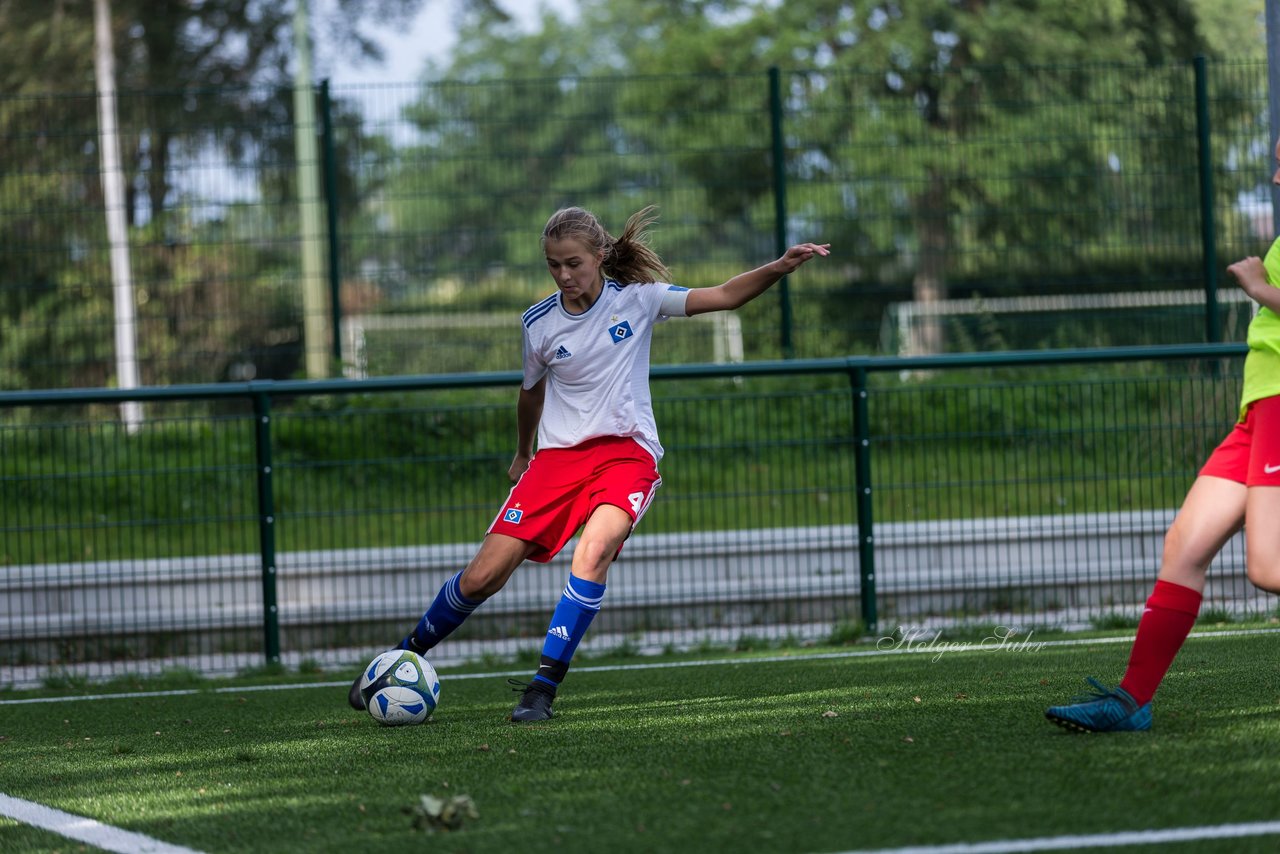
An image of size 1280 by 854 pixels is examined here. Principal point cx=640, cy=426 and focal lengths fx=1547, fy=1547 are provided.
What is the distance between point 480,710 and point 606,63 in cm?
7431

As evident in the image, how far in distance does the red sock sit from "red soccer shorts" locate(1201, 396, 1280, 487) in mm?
375

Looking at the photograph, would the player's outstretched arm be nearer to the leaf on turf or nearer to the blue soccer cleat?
the blue soccer cleat

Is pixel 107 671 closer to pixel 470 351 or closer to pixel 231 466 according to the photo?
pixel 231 466

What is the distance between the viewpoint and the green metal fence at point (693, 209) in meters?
12.4

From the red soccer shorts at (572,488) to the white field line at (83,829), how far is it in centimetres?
197

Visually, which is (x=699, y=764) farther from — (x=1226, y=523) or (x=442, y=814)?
(x=1226, y=523)

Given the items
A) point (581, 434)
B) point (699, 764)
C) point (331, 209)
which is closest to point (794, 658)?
point (581, 434)

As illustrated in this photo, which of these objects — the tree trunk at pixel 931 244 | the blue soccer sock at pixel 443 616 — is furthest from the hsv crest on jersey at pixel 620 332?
the tree trunk at pixel 931 244

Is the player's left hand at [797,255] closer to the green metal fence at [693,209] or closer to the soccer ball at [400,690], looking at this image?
the soccer ball at [400,690]

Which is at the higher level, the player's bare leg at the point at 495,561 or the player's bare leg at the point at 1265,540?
the player's bare leg at the point at 1265,540

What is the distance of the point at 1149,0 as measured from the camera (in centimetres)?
2756

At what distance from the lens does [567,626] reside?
5.61 m

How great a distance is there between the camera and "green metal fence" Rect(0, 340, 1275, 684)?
27.5ft

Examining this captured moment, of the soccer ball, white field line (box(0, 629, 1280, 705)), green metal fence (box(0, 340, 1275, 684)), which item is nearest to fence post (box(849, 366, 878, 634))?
green metal fence (box(0, 340, 1275, 684))
